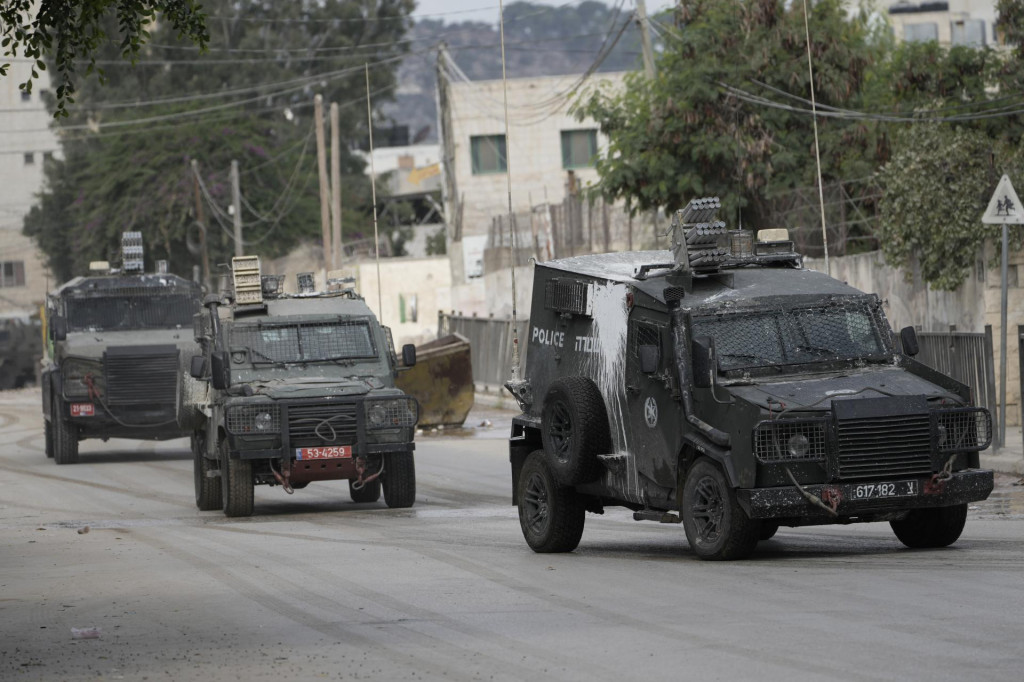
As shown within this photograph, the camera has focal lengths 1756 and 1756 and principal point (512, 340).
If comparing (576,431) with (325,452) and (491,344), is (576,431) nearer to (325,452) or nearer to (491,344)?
(325,452)

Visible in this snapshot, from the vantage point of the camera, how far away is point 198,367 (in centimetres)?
1856

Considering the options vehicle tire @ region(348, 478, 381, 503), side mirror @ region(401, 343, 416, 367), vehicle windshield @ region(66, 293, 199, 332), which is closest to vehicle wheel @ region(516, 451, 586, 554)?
side mirror @ region(401, 343, 416, 367)

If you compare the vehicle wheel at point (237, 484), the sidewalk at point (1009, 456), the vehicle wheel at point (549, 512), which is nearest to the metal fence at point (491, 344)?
the sidewalk at point (1009, 456)

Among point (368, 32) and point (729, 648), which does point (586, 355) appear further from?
point (368, 32)

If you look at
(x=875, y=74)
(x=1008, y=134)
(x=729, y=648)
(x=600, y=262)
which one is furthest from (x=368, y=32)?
(x=729, y=648)

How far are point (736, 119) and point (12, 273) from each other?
7559 cm

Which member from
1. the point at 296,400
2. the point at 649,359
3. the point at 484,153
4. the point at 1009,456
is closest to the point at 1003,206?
the point at 1009,456

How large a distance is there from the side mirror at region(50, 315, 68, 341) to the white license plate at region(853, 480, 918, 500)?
1809 cm

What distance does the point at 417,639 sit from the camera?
9.71 metres

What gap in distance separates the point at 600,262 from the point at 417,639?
5.08m

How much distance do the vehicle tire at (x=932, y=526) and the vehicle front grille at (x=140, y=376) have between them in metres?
16.2

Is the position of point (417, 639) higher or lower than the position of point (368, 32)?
lower

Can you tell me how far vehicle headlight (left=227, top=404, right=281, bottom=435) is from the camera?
57.8ft

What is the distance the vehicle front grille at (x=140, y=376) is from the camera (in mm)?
26984
